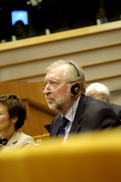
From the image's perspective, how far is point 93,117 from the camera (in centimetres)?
125

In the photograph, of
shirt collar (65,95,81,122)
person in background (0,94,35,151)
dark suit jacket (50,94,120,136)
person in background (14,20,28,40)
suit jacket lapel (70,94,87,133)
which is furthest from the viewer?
person in background (14,20,28,40)

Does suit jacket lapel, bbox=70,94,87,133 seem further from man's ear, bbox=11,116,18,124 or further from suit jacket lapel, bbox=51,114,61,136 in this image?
man's ear, bbox=11,116,18,124

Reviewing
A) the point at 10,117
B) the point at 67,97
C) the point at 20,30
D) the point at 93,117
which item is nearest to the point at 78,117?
the point at 93,117

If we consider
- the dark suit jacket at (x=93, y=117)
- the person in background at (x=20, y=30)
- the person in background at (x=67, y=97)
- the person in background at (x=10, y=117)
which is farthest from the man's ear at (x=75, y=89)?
the person in background at (x=20, y=30)

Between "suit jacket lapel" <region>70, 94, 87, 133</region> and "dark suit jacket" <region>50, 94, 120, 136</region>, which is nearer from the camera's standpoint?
"dark suit jacket" <region>50, 94, 120, 136</region>

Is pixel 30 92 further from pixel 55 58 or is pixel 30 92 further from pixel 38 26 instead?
pixel 38 26

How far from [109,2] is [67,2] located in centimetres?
95

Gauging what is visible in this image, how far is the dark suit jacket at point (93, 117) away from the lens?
121 cm

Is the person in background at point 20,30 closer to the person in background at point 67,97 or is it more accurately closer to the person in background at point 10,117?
the person in background at point 10,117

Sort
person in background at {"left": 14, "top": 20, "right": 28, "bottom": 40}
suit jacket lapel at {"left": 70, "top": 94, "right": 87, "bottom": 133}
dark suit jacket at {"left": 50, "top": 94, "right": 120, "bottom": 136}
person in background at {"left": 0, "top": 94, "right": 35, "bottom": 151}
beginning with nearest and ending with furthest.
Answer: dark suit jacket at {"left": 50, "top": 94, "right": 120, "bottom": 136}, suit jacket lapel at {"left": 70, "top": 94, "right": 87, "bottom": 133}, person in background at {"left": 0, "top": 94, "right": 35, "bottom": 151}, person in background at {"left": 14, "top": 20, "right": 28, "bottom": 40}

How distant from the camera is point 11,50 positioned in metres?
5.34

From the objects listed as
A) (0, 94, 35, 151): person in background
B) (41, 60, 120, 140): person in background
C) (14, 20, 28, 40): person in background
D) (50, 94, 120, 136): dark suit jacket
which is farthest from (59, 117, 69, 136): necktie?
(14, 20, 28, 40): person in background

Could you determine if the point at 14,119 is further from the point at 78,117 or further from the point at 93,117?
the point at 93,117

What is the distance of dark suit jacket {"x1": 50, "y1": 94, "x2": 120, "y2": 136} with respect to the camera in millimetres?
1207
